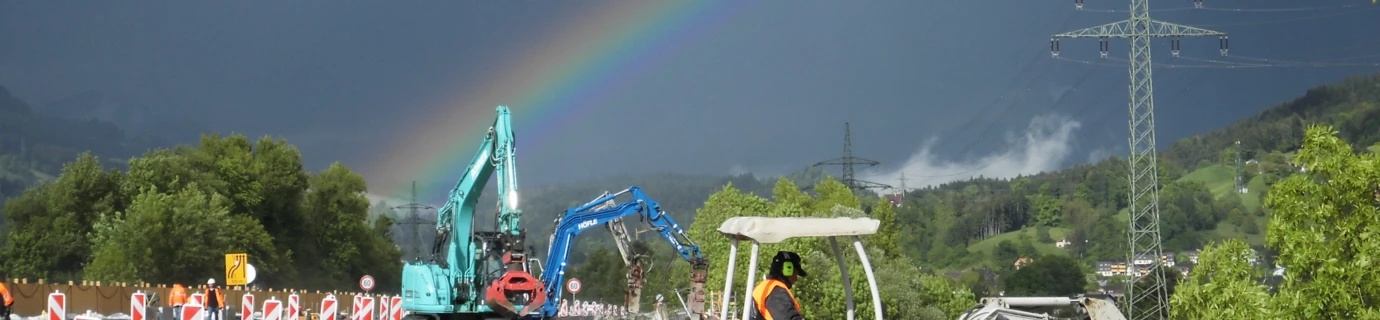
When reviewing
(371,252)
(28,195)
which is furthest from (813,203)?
(28,195)

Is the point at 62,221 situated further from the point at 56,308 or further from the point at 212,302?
the point at 56,308

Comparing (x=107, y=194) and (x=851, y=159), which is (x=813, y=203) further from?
(x=107, y=194)

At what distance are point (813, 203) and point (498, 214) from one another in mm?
81540

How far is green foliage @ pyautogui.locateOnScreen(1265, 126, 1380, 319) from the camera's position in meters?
19.0

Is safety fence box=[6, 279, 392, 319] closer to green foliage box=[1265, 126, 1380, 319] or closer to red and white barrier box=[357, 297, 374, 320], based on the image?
red and white barrier box=[357, 297, 374, 320]

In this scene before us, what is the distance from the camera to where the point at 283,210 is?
109 metres

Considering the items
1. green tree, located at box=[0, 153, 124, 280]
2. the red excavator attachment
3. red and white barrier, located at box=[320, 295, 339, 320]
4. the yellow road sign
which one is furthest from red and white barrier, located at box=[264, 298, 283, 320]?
green tree, located at box=[0, 153, 124, 280]

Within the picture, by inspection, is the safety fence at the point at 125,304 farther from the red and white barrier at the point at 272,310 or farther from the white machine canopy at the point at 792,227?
the white machine canopy at the point at 792,227

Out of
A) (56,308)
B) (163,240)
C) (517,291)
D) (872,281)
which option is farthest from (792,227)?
(163,240)

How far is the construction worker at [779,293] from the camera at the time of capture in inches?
531

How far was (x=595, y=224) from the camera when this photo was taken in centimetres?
4875

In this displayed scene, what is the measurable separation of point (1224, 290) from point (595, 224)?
2645cm

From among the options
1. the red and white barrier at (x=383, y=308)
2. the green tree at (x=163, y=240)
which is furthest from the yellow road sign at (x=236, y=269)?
the green tree at (x=163, y=240)

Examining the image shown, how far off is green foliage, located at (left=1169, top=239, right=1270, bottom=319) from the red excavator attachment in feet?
46.1
